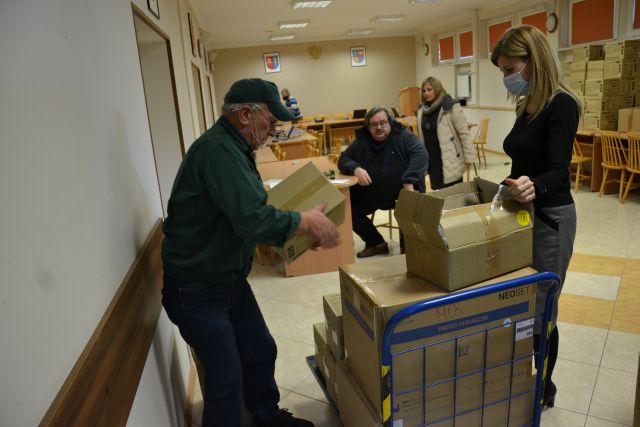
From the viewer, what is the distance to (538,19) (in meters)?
8.41

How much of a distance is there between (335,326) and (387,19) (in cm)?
1021

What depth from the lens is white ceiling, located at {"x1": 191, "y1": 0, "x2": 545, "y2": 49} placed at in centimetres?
799

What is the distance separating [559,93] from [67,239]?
1637 millimetres

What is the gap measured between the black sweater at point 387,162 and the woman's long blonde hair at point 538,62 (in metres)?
1.97

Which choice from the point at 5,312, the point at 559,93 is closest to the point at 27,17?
the point at 5,312

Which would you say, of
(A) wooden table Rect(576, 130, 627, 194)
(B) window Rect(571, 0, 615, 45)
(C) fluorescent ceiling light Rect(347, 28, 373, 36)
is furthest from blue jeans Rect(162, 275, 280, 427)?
(C) fluorescent ceiling light Rect(347, 28, 373, 36)

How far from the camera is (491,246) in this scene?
1.50 metres

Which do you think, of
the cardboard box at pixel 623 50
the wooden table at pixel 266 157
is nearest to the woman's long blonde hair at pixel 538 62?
the wooden table at pixel 266 157

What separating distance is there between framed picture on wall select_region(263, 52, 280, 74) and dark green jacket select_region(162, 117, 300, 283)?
42.8ft

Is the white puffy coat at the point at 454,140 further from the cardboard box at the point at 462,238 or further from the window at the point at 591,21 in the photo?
the window at the point at 591,21

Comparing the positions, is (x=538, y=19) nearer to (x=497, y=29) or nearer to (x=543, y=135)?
(x=497, y=29)

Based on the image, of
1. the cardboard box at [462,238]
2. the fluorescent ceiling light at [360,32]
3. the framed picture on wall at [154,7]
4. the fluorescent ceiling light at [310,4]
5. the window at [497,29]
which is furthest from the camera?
the fluorescent ceiling light at [360,32]

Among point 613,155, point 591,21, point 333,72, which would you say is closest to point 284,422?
point 613,155

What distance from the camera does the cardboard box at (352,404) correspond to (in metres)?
1.59
